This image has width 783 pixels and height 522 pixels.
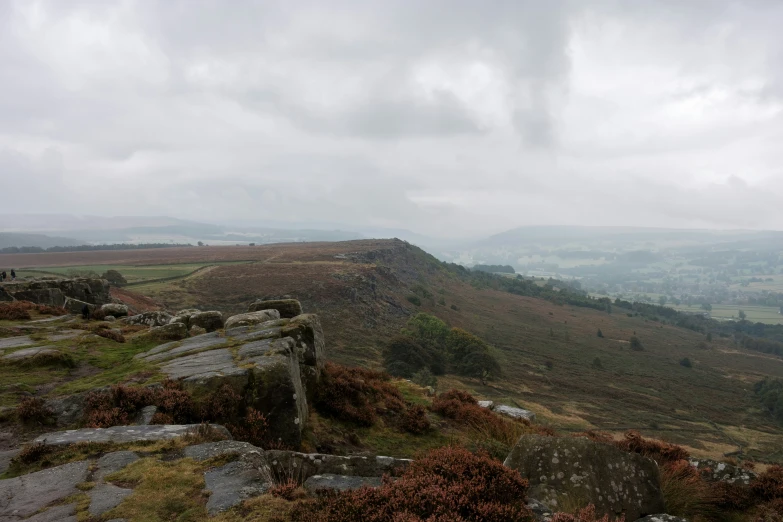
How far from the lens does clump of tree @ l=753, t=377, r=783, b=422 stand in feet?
210

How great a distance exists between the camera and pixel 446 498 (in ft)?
16.1

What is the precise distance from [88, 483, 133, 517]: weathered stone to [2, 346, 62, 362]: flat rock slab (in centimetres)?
887

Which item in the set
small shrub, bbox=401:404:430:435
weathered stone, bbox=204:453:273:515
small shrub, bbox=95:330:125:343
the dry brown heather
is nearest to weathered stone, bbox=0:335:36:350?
small shrub, bbox=95:330:125:343

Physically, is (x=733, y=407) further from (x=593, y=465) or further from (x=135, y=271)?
(x=135, y=271)

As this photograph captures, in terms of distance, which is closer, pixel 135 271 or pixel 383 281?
pixel 135 271

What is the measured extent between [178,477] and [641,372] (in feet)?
307

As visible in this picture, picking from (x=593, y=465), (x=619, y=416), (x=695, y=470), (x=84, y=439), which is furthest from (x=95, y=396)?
(x=619, y=416)

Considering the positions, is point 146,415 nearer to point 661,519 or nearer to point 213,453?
point 213,453

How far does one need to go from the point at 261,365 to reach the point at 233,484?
429 cm

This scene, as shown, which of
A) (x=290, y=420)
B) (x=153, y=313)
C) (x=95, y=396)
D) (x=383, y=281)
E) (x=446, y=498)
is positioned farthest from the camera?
(x=383, y=281)

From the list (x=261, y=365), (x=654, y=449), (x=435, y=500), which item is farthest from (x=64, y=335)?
(x=654, y=449)

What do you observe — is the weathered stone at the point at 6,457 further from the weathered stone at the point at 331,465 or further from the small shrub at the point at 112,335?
the small shrub at the point at 112,335

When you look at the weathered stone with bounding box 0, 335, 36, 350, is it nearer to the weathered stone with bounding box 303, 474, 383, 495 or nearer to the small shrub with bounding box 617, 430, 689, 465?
the weathered stone with bounding box 303, 474, 383, 495

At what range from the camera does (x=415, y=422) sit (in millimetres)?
12352
